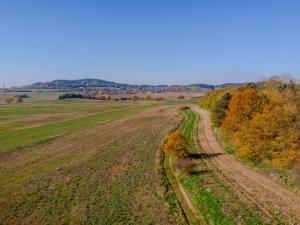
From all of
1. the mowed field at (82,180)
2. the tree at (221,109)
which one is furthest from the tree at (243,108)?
the tree at (221,109)

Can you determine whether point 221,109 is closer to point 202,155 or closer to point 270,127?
point 202,155

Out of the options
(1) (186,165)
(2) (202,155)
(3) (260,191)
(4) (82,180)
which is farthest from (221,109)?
(4) (82,180)

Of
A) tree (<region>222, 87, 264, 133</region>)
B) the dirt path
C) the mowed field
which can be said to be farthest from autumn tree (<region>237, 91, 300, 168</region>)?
the mowed field

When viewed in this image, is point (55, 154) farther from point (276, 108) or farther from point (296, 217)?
point (296, 217)

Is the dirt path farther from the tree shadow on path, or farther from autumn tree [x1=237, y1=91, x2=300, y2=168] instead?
autumn tree [x1=237, y1=91, x2=300, y2=168]

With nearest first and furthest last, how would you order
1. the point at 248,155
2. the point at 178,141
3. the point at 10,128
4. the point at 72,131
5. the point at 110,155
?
1. the point at 248,155
2. the point at 178,141
3. the point at 110,155
4. the point at 72,131
5. the point at 10,128

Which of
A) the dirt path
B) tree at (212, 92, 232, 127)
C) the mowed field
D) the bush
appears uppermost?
tree at (212, 92, 232, 127)

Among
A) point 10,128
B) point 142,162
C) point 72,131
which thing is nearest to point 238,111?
point 142,162

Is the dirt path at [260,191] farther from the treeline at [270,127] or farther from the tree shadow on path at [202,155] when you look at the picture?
the treeline at [270,127]
